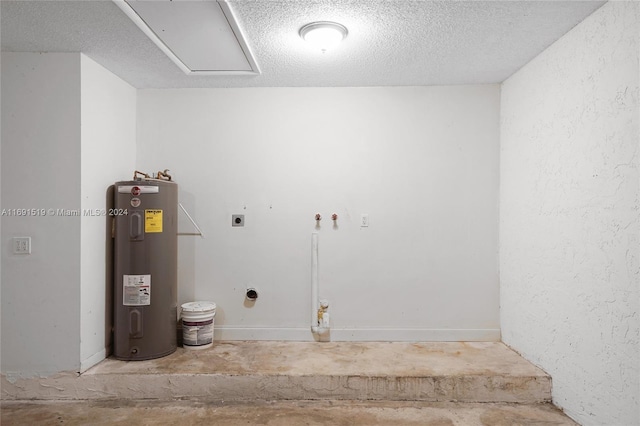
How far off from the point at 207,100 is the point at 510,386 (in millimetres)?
3454

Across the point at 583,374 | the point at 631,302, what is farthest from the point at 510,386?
the point at 631,302

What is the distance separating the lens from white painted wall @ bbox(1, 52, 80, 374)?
2717 millimetres

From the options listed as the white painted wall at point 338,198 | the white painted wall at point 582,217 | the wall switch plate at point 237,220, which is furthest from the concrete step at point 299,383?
the wall switch plate at point 237,220

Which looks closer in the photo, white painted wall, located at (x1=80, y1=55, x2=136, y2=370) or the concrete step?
the concrete step

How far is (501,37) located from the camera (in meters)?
2.54

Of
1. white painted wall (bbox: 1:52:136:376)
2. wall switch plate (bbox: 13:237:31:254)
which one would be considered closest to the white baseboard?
white painted wall (bbox: 1:52:136:376)

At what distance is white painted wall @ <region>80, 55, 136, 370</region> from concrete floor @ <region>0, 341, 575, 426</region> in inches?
12.4

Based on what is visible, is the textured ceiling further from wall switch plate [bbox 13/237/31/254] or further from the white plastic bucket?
the white plastic bucket

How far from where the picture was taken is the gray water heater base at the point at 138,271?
117 inches

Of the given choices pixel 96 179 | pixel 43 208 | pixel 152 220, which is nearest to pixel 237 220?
pixel 152 220

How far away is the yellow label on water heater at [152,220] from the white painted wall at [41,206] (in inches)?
18.1

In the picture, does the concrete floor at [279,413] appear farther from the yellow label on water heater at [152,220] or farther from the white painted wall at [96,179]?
the yellow label on water heater at [152,220]

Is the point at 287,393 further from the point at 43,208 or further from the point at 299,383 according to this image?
the point at 43,208

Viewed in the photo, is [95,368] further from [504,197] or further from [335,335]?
[504,197]
